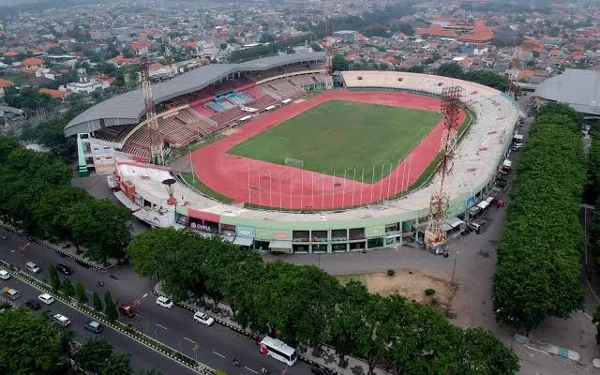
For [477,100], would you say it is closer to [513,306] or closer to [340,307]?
[513,306]

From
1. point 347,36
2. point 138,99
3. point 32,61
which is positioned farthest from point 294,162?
point 347,36

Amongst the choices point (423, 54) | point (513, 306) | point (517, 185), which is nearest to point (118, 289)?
point (513, 306)

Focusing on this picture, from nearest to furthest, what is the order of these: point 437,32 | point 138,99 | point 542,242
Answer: point 542,242 < point 138,99 < point 437,32

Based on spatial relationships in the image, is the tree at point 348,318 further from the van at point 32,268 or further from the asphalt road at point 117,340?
the van at point 32,268

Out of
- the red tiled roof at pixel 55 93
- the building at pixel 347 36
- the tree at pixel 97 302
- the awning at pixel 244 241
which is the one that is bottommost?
the tree at pixel 97 302

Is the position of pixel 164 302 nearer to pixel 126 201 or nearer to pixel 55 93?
pixel 126 201

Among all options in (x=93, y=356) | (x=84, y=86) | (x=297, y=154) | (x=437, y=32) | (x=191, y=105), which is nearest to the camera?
(x=93, y=356)

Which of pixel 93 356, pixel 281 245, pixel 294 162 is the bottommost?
pixel 281 245

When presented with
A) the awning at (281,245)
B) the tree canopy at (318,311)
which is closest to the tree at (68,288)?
the tree canopy at (318,311)
